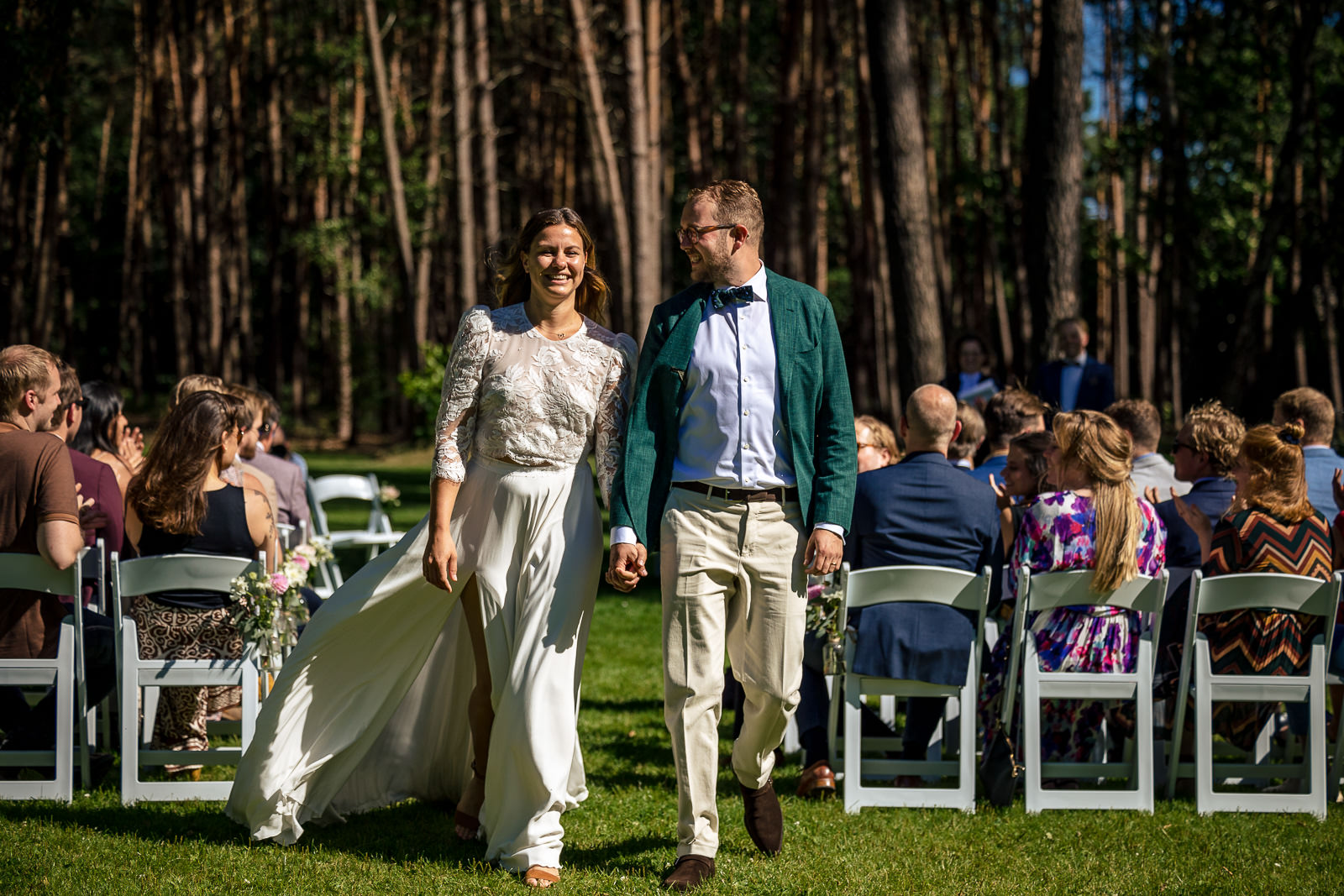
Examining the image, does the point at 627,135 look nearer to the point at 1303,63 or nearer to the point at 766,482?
the point at 1303,63

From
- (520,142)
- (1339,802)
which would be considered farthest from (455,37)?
(1339,802)

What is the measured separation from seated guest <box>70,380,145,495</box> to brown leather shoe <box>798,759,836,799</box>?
3.71 meters

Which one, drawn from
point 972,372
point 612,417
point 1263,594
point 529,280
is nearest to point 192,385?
point 529,280

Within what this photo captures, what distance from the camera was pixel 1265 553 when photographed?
5.21m

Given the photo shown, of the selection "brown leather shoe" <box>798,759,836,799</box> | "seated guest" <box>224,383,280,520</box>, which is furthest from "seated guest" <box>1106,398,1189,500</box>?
"seated guest" <box>224,383,280,520</box>

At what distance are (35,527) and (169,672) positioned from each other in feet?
2.62

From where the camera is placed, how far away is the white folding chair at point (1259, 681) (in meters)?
4.88

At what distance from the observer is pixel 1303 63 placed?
13820 mm

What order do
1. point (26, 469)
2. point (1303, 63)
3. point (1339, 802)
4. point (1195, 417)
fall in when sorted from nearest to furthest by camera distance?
point (26, 469) → point (1339, 802) → point (1195, 417) → point (1303, 63)

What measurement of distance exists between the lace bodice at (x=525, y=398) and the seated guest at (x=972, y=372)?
20.1 ft

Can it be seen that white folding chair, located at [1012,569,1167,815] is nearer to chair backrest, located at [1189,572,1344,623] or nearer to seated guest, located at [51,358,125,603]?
chair backrest, located at [1189,572,1344,623]

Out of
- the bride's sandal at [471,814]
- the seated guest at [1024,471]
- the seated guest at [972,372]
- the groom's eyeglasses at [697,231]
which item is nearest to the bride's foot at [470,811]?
the bride's sandal at [471,814]

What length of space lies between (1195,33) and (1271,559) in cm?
2236

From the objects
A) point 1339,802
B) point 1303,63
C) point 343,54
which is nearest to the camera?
point 1339,802
